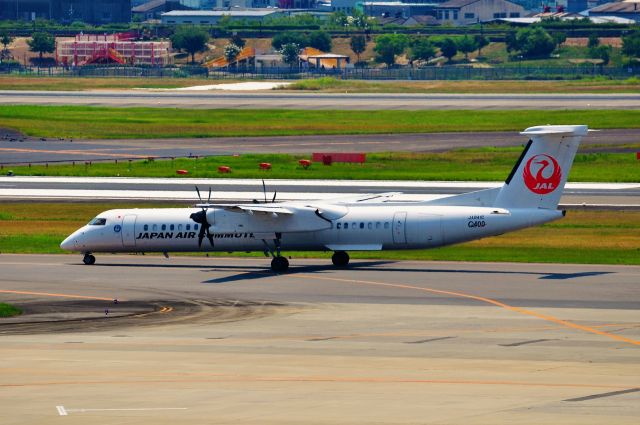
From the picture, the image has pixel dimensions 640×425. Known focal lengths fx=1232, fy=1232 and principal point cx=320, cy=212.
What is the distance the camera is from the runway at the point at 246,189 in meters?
71.4

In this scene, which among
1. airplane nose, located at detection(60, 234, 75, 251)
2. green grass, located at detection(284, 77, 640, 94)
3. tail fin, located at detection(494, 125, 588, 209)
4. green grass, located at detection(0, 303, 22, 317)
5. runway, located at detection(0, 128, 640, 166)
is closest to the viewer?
green grass, located at detection(0, 303, 22, 317)

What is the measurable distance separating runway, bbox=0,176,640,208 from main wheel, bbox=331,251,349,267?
17981 millimetres

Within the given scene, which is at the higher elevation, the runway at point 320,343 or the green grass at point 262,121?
the runway at point 320,343

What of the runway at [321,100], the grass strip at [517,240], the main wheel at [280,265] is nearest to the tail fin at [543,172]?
the grass strip at [517,240]

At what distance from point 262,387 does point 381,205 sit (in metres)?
23.9

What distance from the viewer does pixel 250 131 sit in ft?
380

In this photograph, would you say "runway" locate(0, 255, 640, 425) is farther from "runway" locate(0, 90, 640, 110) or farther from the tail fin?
"runway" locate(0, 90, 640, 110)

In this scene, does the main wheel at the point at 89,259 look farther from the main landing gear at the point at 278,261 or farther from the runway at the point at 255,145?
the runway at the point at 255,145

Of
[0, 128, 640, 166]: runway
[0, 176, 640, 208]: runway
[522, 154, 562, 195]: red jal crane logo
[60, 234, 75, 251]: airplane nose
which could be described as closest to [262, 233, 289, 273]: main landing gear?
[60, 234, 75, 251]: airplane nose

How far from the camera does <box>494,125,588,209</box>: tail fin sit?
46.8 metres

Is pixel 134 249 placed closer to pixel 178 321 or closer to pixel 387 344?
pixel 178 321

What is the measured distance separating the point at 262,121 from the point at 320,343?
3611 inches

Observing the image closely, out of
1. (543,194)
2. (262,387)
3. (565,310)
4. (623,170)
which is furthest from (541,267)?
(623,170)

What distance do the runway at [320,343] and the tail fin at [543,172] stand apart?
295cm
